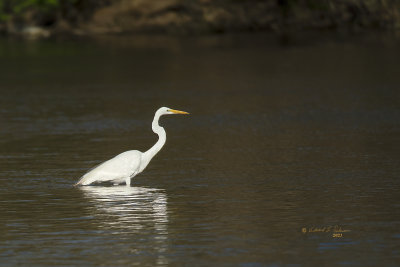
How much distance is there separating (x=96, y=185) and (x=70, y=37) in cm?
7709

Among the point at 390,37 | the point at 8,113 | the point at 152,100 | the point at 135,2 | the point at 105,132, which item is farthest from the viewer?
the point at 135,2

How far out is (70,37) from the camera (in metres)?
92.9

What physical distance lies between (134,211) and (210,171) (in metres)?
3.92

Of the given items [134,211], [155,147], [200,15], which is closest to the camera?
[134,211]

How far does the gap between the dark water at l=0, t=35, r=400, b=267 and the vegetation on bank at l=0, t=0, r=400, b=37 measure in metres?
52.9

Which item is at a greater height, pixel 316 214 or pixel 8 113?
pixel 8 113

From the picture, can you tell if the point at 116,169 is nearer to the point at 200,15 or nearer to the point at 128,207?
the point at 128,207

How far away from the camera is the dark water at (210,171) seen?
1212cm

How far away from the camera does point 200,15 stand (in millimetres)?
100250

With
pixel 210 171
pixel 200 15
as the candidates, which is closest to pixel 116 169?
pixel 210 171

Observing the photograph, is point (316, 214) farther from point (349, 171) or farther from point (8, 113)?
point (8, 113)

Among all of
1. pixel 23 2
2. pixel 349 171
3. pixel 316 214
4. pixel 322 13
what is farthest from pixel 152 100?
pixel 23 2

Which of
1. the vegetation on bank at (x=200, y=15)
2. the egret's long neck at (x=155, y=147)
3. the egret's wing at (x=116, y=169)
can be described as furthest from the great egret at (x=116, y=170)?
the vegetation on bank at (x=200, y=15)

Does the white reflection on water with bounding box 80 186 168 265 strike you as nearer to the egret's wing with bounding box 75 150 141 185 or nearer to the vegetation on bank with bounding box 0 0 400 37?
the egret's wing with bounding box 75 150 141 185
